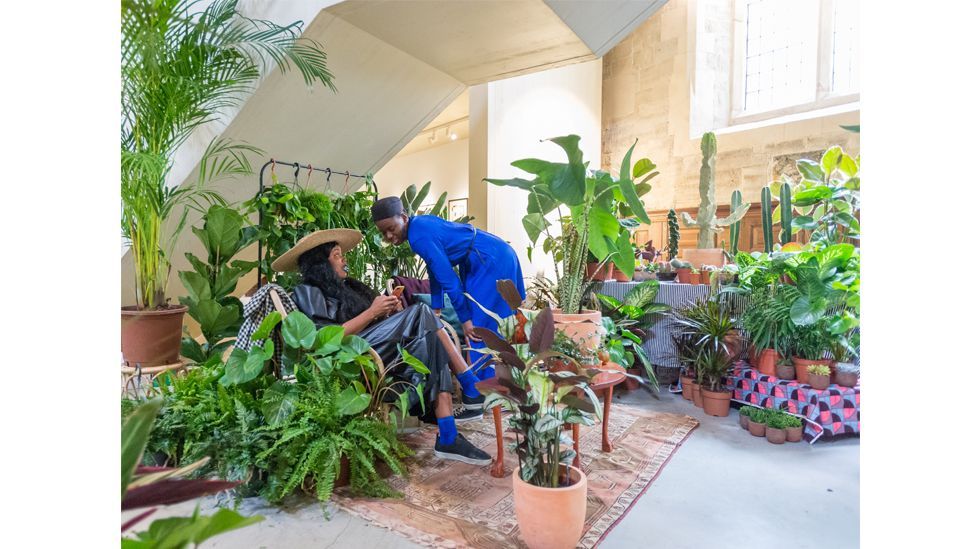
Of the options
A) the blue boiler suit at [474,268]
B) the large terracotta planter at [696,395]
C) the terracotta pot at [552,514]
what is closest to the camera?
the terracotta pot at [552,514]

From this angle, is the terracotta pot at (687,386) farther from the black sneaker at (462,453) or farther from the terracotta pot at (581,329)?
the black sneaker at (462,453)

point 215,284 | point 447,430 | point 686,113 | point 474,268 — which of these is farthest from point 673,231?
point 215,284

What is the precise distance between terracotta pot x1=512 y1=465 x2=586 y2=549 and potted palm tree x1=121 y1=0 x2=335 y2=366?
2.03m

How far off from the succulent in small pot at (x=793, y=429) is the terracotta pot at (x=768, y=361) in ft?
1.23

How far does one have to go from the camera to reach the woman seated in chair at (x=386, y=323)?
2.38 meters

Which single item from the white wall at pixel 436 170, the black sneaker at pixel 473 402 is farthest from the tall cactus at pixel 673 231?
the white wall at pixel 436 170

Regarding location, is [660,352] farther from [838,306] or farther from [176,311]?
[176,311]

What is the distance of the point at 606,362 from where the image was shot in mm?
2271

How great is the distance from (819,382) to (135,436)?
3.37 meters

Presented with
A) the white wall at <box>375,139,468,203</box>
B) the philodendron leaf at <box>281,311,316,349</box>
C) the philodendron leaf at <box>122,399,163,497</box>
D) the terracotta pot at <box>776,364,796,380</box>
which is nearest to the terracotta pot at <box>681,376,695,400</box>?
the terracotta pot at <box>776,364,796,380</box>

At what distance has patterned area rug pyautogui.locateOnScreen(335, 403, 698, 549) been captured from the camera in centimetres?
177
